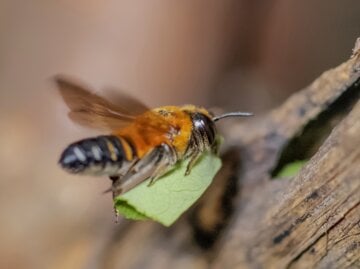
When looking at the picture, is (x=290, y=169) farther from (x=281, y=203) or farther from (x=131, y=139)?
(x=131, y=139)

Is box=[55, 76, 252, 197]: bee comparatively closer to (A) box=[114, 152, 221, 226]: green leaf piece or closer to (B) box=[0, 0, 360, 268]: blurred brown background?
(A) box=[114, 152, 221, 226]: green leaf piece

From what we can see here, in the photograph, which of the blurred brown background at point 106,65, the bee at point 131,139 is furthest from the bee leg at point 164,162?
the blurred brown background at point 106,65

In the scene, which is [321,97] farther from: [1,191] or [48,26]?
[48,26]

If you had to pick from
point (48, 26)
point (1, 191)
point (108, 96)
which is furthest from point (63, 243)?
point (48, 26)

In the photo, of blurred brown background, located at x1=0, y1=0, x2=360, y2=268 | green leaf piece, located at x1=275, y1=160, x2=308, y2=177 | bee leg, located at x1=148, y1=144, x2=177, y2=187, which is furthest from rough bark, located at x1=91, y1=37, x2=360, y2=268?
blurred brown background, located at x1=0, y1=0, x2=360, y2=268

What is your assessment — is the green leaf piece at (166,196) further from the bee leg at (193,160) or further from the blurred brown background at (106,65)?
the blurred brown background at (106,65)
